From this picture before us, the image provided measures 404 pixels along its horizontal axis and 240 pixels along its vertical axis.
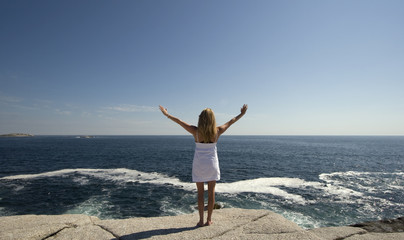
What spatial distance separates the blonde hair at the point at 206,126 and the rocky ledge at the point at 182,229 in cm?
235

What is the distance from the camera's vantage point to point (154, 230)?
4.98 m

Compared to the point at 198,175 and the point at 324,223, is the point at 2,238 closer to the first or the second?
the point at 198,175

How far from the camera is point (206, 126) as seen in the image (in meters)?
4.63

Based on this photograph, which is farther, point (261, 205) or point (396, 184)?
point (396, 184)

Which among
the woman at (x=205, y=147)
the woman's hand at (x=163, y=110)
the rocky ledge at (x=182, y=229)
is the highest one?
the woman's hand at (x=163, y=110)

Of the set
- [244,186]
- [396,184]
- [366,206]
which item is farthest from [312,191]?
[396,184]

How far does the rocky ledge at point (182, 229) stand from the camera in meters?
4.67

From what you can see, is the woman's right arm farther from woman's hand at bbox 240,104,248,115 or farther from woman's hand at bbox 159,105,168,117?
woman's hand at bbox 159,105,168,117

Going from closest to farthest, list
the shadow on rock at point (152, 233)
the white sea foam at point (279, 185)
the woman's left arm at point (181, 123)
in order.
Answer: the shadow on rock at point (152, 233) → the woman's left arm at point (181, 123) → the white sea foam at point (279, 185)

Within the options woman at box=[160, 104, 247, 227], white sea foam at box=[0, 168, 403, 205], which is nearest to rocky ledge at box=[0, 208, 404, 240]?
woman at box=[160, 104, 247, 227]

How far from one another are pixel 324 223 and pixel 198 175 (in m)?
11.9

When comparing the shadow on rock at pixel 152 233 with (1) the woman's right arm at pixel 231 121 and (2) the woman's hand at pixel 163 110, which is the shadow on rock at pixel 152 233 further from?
(2) the woman's hand at pixel 163 110

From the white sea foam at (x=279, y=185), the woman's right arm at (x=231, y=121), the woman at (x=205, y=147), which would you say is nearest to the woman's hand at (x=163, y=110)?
the woman at (x=205, y=147)

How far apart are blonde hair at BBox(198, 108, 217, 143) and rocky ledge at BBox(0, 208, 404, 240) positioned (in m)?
2.35
